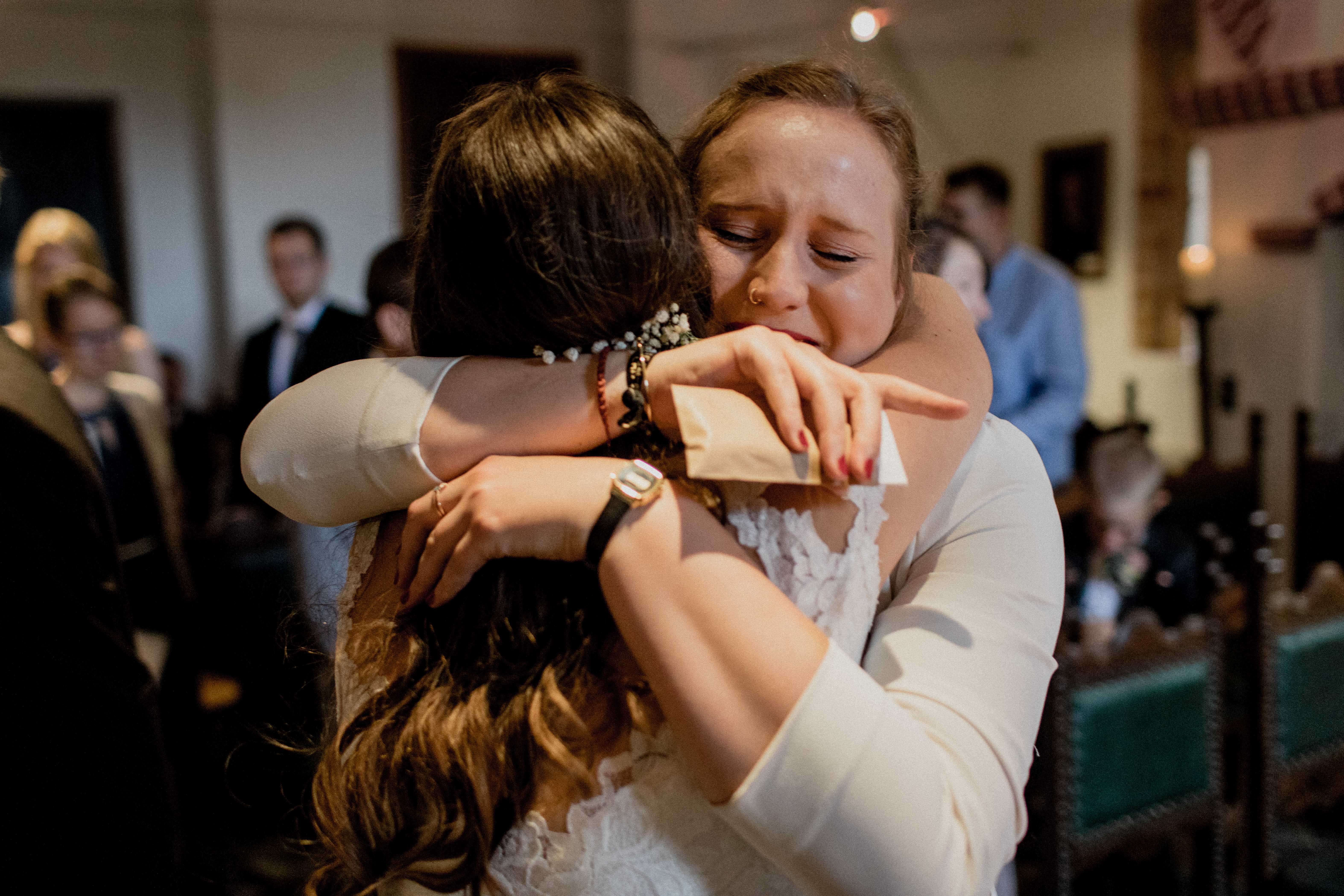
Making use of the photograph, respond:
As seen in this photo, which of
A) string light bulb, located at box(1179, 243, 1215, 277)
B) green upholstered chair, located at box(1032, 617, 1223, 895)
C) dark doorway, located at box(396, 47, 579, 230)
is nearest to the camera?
green upholstered chair, located at box(1032, 617, 1223, 895)

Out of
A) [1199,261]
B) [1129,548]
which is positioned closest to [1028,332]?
[1129,548]

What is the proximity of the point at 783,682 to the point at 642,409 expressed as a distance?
23 centimetres

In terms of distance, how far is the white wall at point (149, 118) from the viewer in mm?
6336

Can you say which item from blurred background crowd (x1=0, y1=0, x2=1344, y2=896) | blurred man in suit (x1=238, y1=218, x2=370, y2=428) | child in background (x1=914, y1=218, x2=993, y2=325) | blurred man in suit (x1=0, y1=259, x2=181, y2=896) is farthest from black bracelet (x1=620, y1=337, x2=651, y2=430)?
blurred man in suit (x1=238, y1=218, x2=370, y2=428)

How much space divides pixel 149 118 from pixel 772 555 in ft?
23.3

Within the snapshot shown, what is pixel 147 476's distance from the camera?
10.6 ft

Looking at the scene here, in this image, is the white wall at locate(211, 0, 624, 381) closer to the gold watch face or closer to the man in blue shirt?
the man in blue shirt

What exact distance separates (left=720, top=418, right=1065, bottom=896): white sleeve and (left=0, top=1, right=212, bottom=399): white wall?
6804 millimetres

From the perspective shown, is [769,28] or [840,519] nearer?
[840,519]

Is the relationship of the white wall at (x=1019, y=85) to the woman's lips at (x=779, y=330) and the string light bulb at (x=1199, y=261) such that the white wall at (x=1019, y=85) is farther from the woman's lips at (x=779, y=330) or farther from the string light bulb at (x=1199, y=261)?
the woman's lips at (x=779, y=330)

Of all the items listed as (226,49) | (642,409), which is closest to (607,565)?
(642,409)

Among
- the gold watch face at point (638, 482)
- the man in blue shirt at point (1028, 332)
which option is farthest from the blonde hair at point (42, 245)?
the gold watch face at point (638, 482)

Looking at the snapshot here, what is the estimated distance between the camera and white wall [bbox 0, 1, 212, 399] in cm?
634

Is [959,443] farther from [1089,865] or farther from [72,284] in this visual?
[72,284]
